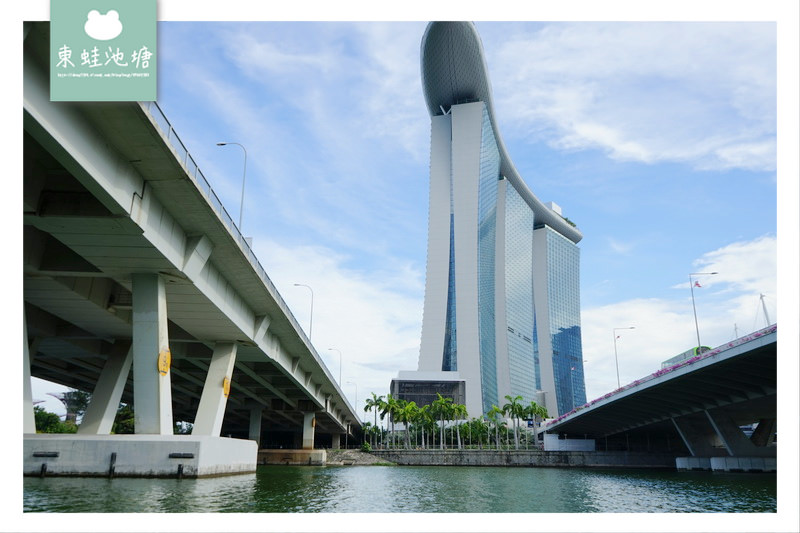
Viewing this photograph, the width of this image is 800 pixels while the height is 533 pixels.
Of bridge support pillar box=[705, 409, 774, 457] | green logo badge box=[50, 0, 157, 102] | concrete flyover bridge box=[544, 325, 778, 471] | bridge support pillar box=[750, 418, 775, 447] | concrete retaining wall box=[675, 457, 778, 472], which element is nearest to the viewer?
green logo badge box=[50, 0, 157, 102]

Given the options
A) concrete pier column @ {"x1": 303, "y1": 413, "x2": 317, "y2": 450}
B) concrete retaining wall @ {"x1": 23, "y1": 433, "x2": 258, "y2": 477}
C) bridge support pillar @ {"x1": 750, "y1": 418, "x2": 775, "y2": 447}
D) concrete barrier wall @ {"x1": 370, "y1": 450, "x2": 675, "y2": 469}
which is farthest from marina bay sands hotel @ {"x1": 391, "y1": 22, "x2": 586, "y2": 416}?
concrete retaining wall @ {"x1": 23, "y1": 433, "x2": 258, "y2": 477}

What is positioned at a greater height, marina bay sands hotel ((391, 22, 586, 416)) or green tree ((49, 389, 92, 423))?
marina bay sands hotel ((391, 22, 586, 416))

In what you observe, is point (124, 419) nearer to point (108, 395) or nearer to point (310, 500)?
point (108, 395)

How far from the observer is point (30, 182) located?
811 inches

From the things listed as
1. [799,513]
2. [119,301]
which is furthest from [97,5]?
[119,301]

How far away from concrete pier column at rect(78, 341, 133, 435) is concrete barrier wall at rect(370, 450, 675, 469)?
55273mm

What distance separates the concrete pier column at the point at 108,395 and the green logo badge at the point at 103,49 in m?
23.5

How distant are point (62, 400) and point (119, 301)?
10401 centimetres

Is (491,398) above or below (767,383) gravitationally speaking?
below

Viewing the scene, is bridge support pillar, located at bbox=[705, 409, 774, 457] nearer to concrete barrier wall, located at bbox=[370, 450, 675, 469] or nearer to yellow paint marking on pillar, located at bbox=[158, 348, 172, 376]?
concrete barrier wall, located at bbox=[370, 450, 675, 469]

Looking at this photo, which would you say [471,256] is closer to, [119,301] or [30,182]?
[119,301]

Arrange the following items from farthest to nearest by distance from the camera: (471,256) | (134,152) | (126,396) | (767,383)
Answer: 1. (471,256)
2. (126,396)
3. (767,383)
4. (134,152)

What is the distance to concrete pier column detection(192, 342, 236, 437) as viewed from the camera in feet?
115

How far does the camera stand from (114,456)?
24.8m
